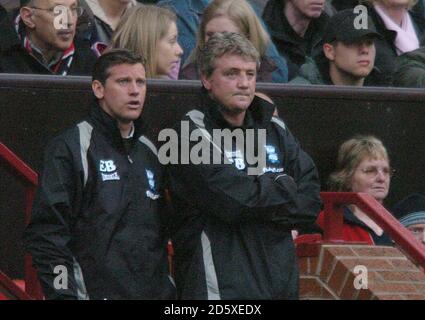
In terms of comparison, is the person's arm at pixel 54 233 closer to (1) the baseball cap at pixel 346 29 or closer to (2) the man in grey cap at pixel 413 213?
(2) the man in grey cap at pixel 413 213

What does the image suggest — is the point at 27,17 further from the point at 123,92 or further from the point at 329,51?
the point at 329,51

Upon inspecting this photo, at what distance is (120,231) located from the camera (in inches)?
275

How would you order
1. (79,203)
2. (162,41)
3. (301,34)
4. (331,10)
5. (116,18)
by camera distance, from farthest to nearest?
(331,10)
(301,34)
(116,18)
(162,41)
(79,203)

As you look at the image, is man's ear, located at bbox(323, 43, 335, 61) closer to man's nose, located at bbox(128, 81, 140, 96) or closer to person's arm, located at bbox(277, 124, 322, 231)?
person's arm, located at bbox(277, 124, 322, 231)

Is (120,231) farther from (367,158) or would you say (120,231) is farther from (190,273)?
(367,158)

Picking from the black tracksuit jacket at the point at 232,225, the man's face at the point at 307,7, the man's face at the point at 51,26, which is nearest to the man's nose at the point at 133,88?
the black tracksuit jacket at the point at 232,225

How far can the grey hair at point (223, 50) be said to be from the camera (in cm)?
735

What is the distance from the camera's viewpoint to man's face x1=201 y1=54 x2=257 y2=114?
725cm

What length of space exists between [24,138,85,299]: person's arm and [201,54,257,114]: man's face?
858 millimetres

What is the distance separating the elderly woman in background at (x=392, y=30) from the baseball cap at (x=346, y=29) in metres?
0.40

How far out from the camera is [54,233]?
683cm

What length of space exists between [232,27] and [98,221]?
74.2 inches
